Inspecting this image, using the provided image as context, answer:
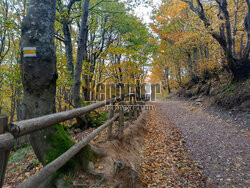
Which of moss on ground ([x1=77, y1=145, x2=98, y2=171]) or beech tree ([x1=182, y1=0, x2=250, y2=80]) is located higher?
beech tree ([x1=182, y1=0, x2=250, y2=80])

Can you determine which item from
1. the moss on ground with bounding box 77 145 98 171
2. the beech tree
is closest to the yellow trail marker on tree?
the moss on ground with bounding box 77 145 98 171

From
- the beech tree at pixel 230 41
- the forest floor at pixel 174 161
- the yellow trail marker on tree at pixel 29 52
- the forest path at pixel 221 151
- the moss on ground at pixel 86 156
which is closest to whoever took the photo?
the yellow trail marker on tree at pixel 29 52

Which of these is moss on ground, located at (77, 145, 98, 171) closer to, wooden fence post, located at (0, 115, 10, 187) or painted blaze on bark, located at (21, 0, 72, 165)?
painted blaze on bark, located at (21, 0, 72, 165)

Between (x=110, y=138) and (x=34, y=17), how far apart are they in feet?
10.8

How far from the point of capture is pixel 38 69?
254cm

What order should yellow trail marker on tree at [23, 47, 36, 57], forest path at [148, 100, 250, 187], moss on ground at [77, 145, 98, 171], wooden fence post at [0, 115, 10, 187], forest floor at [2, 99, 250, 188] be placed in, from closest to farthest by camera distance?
wooden fence post at [0, 115, 10, 187] → yellow trail marker on tree at [23, 47, 36, 57] → moss on ground at [77, 145, 98, 171] → forest floor at [2, 99, 250, 188] → forest path at [148, 100, 250, 187]

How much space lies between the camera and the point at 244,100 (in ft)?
25.2

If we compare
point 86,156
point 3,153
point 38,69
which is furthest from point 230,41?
point 3,153

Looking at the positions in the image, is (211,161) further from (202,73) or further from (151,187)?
(202,73)

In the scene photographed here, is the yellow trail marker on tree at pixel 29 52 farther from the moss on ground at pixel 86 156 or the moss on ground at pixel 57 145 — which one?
the moss on ground at pixel 86 156

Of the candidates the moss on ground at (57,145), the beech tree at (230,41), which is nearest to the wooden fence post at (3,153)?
the moss on ground at (57,145)

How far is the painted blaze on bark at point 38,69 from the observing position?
2520 mm

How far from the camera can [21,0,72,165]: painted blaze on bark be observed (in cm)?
252

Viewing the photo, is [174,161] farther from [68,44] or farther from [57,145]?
[68,44]
